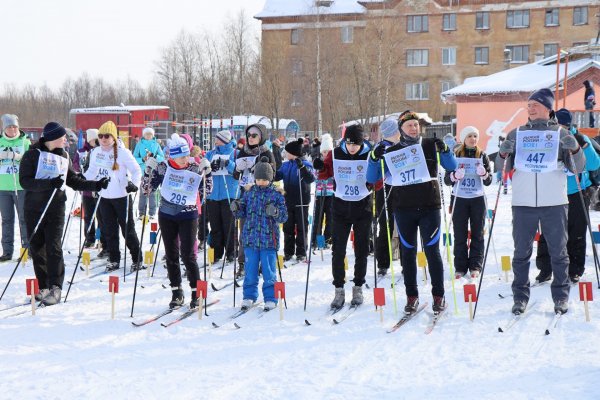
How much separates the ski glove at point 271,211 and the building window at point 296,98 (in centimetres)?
3402

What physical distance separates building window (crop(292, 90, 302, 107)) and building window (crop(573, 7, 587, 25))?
19.0 meters

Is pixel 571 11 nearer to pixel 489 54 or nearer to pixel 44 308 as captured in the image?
pixel 489 54

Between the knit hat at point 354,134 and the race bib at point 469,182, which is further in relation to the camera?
the race bib at point 469,182

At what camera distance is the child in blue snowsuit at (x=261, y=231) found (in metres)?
6.64

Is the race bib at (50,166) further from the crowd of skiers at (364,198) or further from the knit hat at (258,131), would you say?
the knit hat at (258,131)

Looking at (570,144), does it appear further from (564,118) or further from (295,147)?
(295,147)

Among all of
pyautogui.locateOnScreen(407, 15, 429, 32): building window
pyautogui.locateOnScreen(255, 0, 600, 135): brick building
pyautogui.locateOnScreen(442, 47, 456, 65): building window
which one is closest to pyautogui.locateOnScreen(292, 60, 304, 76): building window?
pyautogui.locateOnScreen(255, 0, 600, 135): brick building

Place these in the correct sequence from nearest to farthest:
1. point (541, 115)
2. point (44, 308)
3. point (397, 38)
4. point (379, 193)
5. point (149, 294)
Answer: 1. point (541, 115)
2. point (44, 308)
3. point (149, 294)
4. point (379, 193)
5. point (397, 38)

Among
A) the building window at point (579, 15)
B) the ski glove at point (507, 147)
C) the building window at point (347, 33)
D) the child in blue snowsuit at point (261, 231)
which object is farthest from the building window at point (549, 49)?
the child in blue snowsuit at point (261, 231)

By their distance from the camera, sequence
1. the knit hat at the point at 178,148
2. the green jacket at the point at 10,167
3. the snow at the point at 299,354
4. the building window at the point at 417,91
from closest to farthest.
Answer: the snow at the point at 299,354
the knit hat at the point at 178,148
the green jacket at the point at 10,167
the building window at the point at 417,91

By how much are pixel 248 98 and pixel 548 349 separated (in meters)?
39.4

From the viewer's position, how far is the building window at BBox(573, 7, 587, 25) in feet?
144

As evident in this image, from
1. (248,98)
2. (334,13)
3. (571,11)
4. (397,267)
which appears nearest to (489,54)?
(571,11)

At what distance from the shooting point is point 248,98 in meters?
43.4
